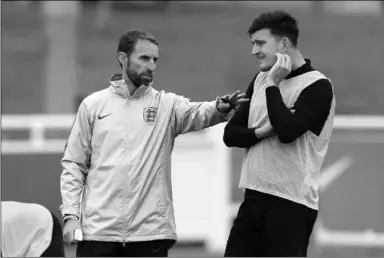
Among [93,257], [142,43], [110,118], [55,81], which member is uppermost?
[142,43]

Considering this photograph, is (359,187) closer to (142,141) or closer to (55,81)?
(142,141)

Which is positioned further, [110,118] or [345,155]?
[345,155]

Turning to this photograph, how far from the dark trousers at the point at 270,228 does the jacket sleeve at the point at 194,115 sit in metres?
0.43

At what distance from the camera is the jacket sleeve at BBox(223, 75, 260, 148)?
14.0ft

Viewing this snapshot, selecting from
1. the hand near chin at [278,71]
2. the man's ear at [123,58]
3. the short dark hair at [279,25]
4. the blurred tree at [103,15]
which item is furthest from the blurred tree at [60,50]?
the hand near chin at [278,71]

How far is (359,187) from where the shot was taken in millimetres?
9656

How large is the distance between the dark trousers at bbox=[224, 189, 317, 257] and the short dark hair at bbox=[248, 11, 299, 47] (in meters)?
0.71

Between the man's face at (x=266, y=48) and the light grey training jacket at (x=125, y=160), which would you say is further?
the light grey training jacket at (x=125, y=160)

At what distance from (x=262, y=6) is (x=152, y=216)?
61.5ft

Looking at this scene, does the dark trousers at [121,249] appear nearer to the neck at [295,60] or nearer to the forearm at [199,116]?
the forearm at [199,116]

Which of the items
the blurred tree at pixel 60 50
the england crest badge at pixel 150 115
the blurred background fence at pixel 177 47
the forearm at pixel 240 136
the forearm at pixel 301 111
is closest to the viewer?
the forearm at pixel 301 111

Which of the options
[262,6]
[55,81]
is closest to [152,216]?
[55,81]

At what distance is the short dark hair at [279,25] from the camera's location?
4.29 m

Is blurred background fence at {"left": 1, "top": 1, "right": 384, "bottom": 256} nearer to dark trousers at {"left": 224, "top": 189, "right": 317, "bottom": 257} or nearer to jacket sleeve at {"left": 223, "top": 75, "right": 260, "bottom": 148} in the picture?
jacket sleeve at {"left": 223, "top": 75, "right": 260, "bottom": 148}
